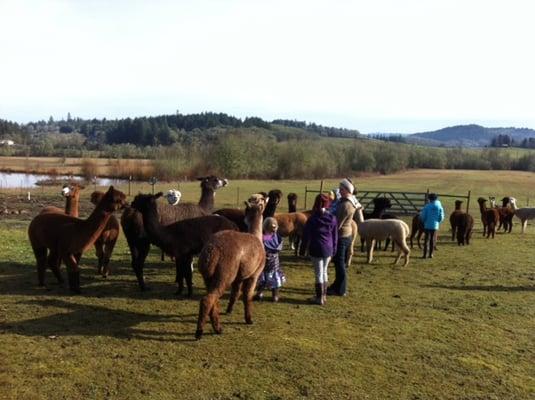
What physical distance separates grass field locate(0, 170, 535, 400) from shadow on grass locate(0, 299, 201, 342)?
15 mm

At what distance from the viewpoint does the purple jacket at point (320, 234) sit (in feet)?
25.2

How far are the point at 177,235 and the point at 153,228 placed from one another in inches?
15.8

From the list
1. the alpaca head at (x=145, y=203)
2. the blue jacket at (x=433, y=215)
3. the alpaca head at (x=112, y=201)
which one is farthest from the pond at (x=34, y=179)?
the alpaca head at (x=145, y=203)

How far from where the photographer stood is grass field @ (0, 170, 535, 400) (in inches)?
199

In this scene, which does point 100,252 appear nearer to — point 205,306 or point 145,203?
point 145,203

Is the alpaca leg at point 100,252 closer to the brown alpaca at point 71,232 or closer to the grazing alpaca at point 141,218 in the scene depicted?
the grazing alpaca at point 141,218

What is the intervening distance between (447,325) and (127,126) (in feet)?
424

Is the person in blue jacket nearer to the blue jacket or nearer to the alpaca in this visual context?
the blue jacket

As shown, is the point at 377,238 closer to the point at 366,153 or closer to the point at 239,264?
the point at 239,264

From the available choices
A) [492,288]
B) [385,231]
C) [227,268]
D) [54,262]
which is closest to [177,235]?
[227,268]

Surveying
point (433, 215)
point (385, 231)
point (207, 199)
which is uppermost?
point (207, 199)

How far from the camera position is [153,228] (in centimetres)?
793

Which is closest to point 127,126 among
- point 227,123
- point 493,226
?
point 227,123

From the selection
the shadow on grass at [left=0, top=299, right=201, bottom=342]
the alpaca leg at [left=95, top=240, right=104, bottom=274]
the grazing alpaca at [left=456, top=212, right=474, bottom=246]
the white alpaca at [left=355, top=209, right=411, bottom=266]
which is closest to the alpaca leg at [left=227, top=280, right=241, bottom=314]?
the shadow on grass at [left=0, top=299, right=201, bottom=342]
